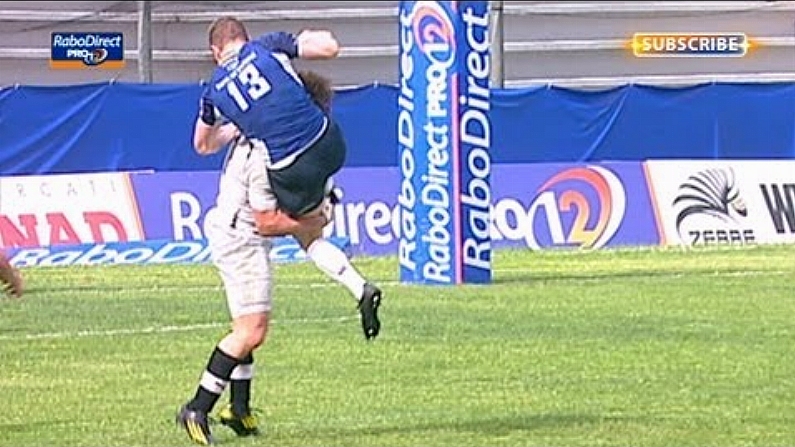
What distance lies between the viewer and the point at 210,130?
1102 centimetres

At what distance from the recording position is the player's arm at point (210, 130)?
35.8ft

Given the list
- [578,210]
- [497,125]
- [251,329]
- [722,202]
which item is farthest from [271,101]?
[497,125]

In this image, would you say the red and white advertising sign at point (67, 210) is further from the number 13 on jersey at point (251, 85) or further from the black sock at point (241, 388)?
the number 13 on jersey at point (251, 85)

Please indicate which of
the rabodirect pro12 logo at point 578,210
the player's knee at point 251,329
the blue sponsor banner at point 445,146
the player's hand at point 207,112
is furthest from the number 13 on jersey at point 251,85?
the rabodirect pro12 logo at point 578,210

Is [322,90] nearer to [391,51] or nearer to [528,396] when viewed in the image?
[528,396]

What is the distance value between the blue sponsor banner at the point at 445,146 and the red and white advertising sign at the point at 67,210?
503 centimetres

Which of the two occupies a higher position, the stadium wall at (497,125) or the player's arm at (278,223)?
the stadium wall at (497,125)

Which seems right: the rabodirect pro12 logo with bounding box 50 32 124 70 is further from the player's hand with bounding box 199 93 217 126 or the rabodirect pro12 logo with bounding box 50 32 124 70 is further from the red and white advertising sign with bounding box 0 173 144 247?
the player's hand with bounding box 199 93 217 126

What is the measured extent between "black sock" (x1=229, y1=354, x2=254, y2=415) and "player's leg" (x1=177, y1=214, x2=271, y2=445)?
0.26 m

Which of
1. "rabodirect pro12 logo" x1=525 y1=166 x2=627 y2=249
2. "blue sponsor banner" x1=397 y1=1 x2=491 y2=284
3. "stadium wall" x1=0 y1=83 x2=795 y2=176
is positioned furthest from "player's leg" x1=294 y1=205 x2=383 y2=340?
"stadium wall" x1=0 y1=83 x2=795 y2=176

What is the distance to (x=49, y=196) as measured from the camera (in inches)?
1014

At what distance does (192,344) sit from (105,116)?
14.5m

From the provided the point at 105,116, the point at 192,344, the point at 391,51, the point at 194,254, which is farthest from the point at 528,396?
the point at 391,51

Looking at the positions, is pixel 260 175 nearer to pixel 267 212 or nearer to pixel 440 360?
pixel 267 212
